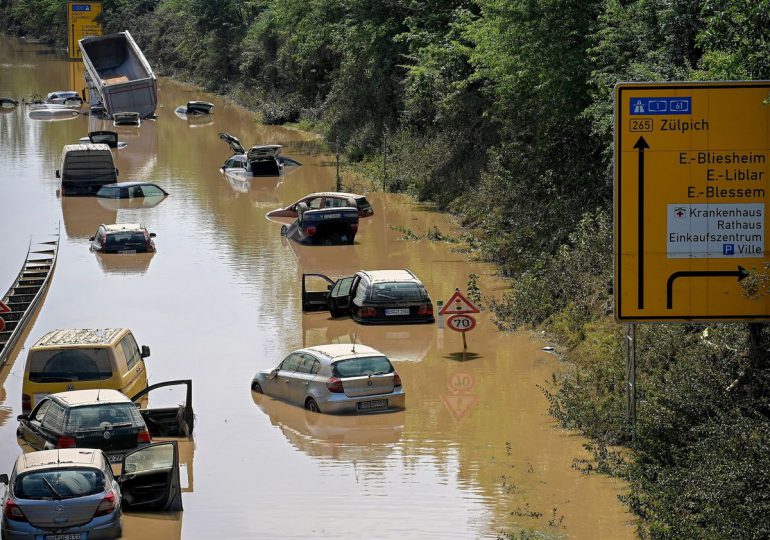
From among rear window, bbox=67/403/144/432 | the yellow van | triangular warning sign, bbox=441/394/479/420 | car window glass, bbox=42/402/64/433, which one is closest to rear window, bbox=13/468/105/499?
rear window, bbox=67/403/144/432

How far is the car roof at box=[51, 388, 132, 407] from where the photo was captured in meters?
20.6

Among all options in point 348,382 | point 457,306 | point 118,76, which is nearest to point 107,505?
point 348,382

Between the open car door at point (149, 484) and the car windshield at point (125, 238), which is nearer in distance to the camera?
the open car door at point (149, 484)

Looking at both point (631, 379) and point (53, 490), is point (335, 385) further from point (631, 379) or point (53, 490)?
point (53, 490)

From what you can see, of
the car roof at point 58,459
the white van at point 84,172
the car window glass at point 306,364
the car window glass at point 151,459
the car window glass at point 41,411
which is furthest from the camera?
the white van at point 84,172

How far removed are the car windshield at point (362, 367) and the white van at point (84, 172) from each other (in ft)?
111

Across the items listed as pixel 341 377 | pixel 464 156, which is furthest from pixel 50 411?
pixel 464 156

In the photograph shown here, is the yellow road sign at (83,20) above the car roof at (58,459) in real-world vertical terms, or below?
above

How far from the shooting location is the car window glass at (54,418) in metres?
20.5

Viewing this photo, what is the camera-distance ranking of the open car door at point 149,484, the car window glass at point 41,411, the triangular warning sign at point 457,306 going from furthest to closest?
the triangular warning sign at point 457,306, the car window glass at point 41,411, the open car door at point 149,484

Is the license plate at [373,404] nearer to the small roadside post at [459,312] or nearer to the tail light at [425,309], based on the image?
the small roadside post at [459,312]

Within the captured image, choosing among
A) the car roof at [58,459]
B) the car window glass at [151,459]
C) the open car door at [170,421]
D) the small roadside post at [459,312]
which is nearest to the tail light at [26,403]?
the open car door at [170,421]

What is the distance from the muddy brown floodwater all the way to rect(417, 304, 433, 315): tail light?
352mm

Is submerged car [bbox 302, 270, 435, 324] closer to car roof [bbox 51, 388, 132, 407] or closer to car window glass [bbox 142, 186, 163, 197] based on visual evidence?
car roof [bbox 51, 388, 132, 407]
